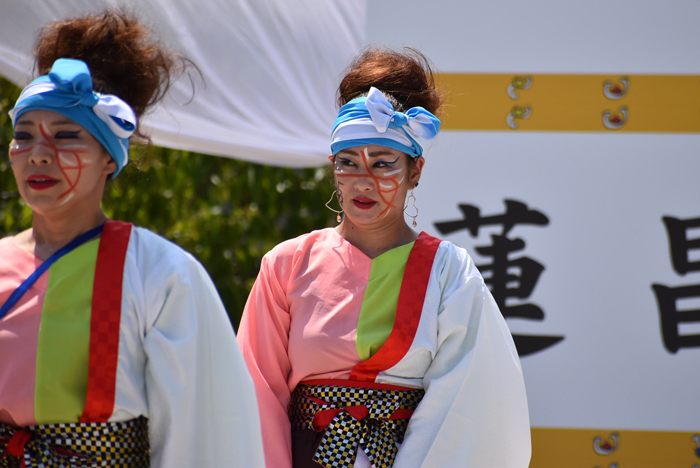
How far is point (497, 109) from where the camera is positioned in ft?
9.56

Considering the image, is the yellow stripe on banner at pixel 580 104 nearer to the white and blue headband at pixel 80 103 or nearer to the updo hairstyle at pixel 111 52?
the updo hairstyle at pixel 111 52

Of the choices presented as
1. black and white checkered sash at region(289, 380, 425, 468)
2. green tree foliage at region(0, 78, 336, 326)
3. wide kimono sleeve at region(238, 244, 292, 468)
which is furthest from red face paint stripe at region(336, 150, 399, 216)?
green tree foliage at region(0, 78, 336, 326)

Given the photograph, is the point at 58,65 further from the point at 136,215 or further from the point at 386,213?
the point at 136,215

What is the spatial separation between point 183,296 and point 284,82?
156 cm

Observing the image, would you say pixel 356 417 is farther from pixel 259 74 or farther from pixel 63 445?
pixel 259 74

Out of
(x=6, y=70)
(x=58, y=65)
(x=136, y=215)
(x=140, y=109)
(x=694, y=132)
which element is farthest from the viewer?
(x=136, y=215)

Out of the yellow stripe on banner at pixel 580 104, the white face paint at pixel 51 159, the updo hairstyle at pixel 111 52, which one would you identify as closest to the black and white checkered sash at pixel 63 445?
the white face paint at pixel 51 159

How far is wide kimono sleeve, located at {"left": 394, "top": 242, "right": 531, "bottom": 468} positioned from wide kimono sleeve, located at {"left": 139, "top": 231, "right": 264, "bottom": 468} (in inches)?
18.2

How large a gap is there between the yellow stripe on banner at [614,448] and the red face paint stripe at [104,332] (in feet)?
5.96

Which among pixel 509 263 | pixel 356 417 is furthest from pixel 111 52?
pixel 509 263

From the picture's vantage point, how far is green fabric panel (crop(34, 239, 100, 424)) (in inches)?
57.4

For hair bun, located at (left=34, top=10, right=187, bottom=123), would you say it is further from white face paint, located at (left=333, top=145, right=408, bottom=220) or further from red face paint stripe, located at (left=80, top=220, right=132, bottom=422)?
white face paint, located at (left=333, top=145, right=408, bottom=220)

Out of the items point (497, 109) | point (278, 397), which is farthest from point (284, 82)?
point (278, 397)

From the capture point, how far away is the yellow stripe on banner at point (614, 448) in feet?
9.03
